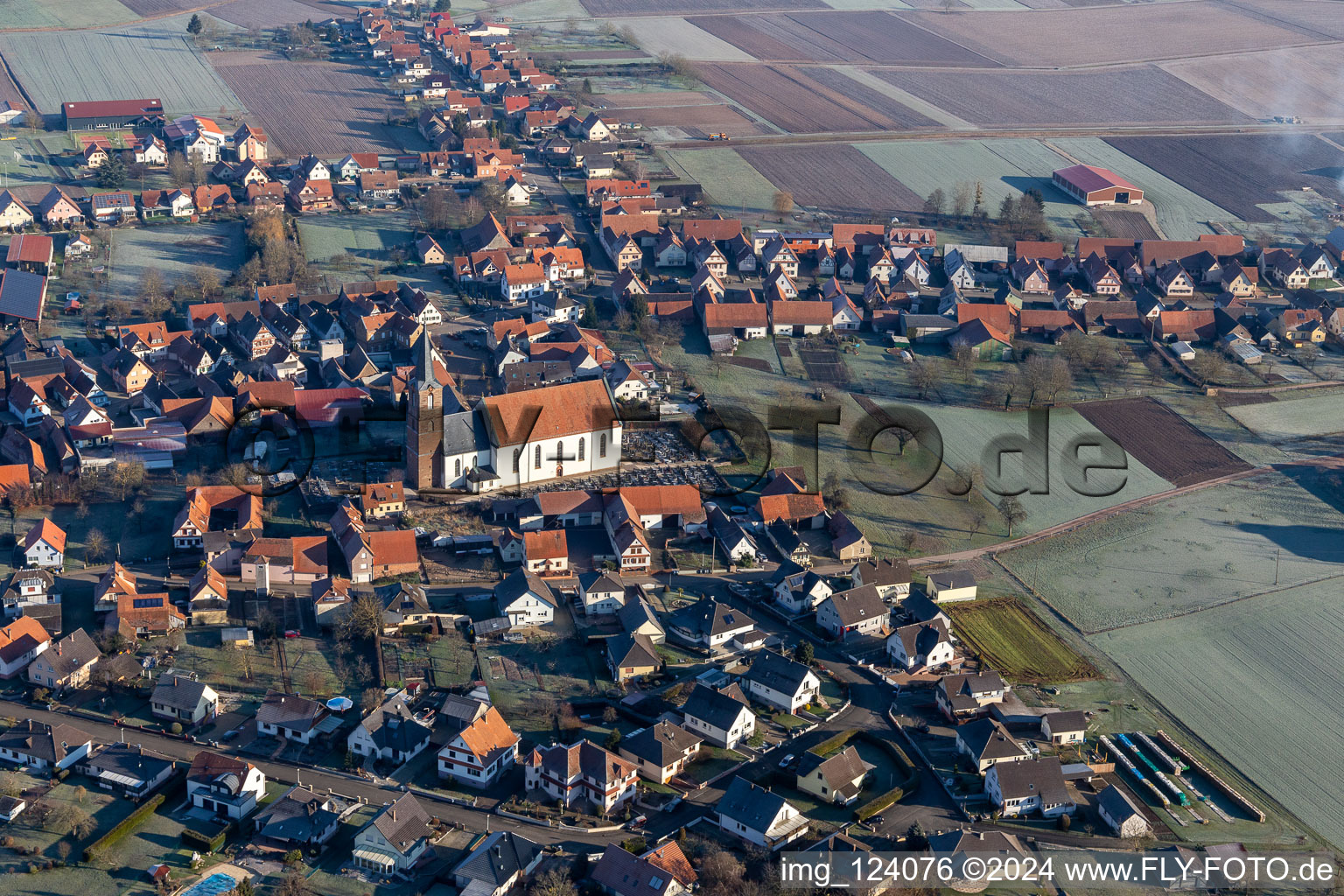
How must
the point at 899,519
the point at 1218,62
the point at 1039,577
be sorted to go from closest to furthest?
the point at 1039,577
the point at 899,519
the point at 1218,62

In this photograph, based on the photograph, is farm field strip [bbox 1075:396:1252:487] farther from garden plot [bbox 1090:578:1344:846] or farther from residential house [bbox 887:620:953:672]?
residential house [bbox 887:620:953:672]

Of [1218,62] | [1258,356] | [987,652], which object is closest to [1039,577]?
[987,652]

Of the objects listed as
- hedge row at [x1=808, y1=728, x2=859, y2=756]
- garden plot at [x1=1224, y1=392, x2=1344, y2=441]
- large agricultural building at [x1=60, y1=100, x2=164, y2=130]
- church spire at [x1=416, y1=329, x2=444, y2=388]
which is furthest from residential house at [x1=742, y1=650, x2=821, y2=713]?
large agricultural building at [x1=60, y1=100, x2=164, y2=130]

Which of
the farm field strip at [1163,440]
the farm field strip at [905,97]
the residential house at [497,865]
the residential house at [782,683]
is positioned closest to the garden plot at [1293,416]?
the farm field strip at [1163,440]

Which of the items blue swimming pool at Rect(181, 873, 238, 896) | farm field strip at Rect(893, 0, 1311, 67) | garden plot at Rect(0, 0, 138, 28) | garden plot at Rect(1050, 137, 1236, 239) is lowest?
blue swimming pool at Rect(181, 873, 238, 896)

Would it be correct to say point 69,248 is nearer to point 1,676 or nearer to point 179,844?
point 1,676

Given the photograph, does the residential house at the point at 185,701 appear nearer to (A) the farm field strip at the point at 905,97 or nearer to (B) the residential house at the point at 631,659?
(B) the residential house at the point at 631,659
